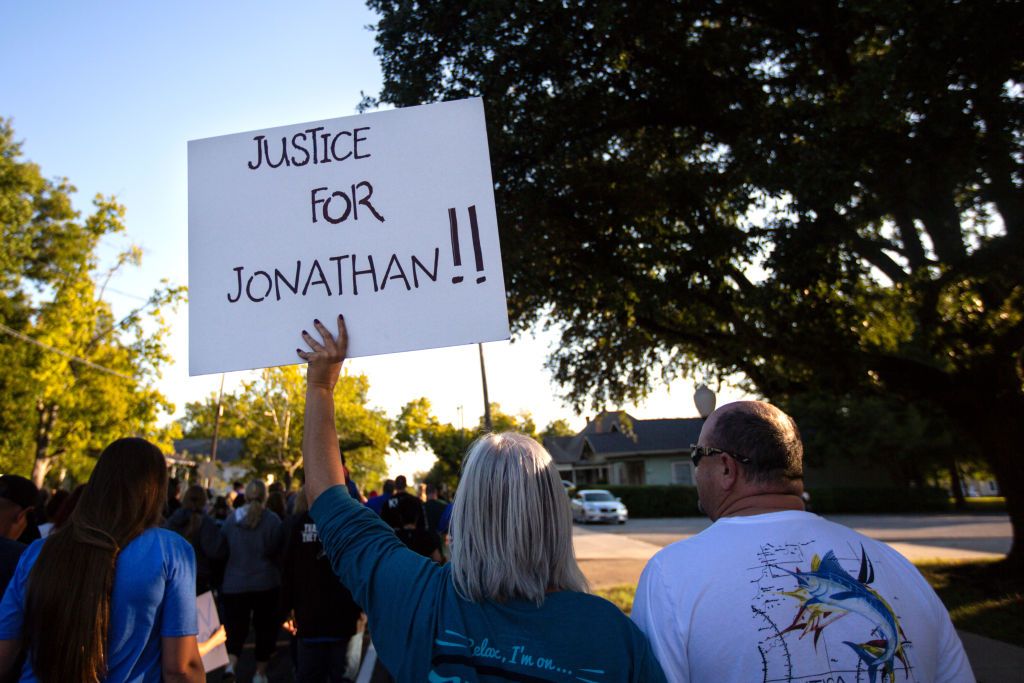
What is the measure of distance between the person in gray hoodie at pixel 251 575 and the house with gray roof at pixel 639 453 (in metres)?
38.5

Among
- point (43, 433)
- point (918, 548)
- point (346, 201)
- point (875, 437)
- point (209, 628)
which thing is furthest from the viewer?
point (875, 437)

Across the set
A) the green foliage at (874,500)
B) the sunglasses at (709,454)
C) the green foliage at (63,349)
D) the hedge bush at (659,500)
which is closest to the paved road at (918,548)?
the sunglasses at (709,454)

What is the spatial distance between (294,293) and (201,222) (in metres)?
0.49

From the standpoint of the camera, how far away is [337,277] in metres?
2.32

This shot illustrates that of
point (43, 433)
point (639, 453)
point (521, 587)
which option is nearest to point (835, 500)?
point (639, 453)

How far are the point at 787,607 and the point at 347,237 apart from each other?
171cm

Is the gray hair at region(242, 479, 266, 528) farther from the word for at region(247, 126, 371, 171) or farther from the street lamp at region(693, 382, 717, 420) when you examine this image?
the street lamp at region(693, 382, 717, 420)

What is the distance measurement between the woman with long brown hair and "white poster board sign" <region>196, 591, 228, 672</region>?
71cm

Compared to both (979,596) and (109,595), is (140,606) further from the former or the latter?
(979,596)

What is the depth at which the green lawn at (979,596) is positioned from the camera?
882cm

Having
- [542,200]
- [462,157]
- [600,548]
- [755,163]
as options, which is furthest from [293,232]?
[600,548]

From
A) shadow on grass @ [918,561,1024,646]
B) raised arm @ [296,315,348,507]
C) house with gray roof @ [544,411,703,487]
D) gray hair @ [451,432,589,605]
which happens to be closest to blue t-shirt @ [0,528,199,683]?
raised arm @ [296,315,348,507]

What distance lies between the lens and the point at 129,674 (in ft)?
7.31

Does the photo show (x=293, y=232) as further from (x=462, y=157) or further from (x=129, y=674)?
(x=129, y=674)
